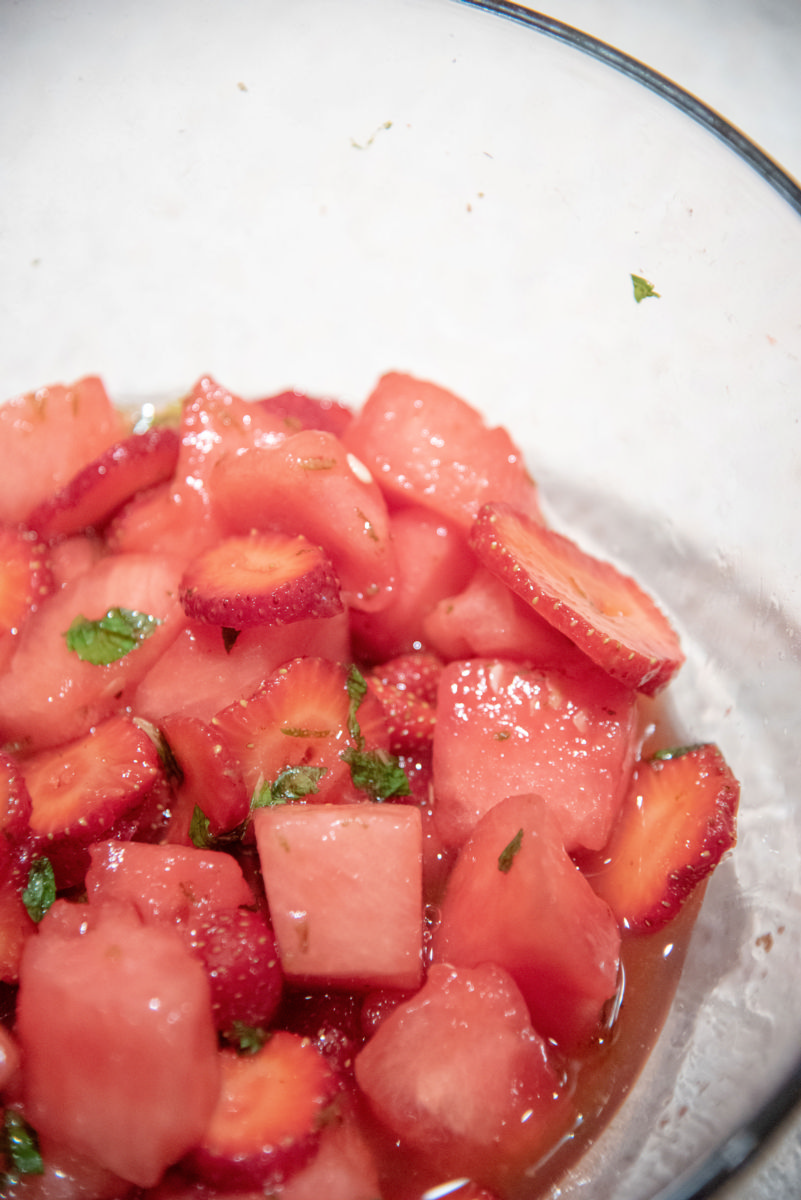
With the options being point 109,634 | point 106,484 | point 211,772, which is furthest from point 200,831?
point 106,484

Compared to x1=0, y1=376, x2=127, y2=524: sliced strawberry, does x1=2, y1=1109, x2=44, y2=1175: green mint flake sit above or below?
below

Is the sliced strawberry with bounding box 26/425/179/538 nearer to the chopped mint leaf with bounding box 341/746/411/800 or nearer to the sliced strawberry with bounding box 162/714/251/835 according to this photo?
the sliced strawberry with bounding box 162/714/251/835

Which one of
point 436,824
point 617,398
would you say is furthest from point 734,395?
point 436,824

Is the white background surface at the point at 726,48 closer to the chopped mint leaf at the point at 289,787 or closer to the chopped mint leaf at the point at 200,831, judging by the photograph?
the chopped mint leaf at the point at 289,787

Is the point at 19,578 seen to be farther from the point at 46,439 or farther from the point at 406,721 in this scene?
the point at 406,721

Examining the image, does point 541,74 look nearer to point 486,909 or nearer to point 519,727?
point 519,727

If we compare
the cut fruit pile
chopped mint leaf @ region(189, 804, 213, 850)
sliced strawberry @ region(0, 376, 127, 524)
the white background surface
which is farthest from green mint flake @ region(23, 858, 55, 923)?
the white background surface
